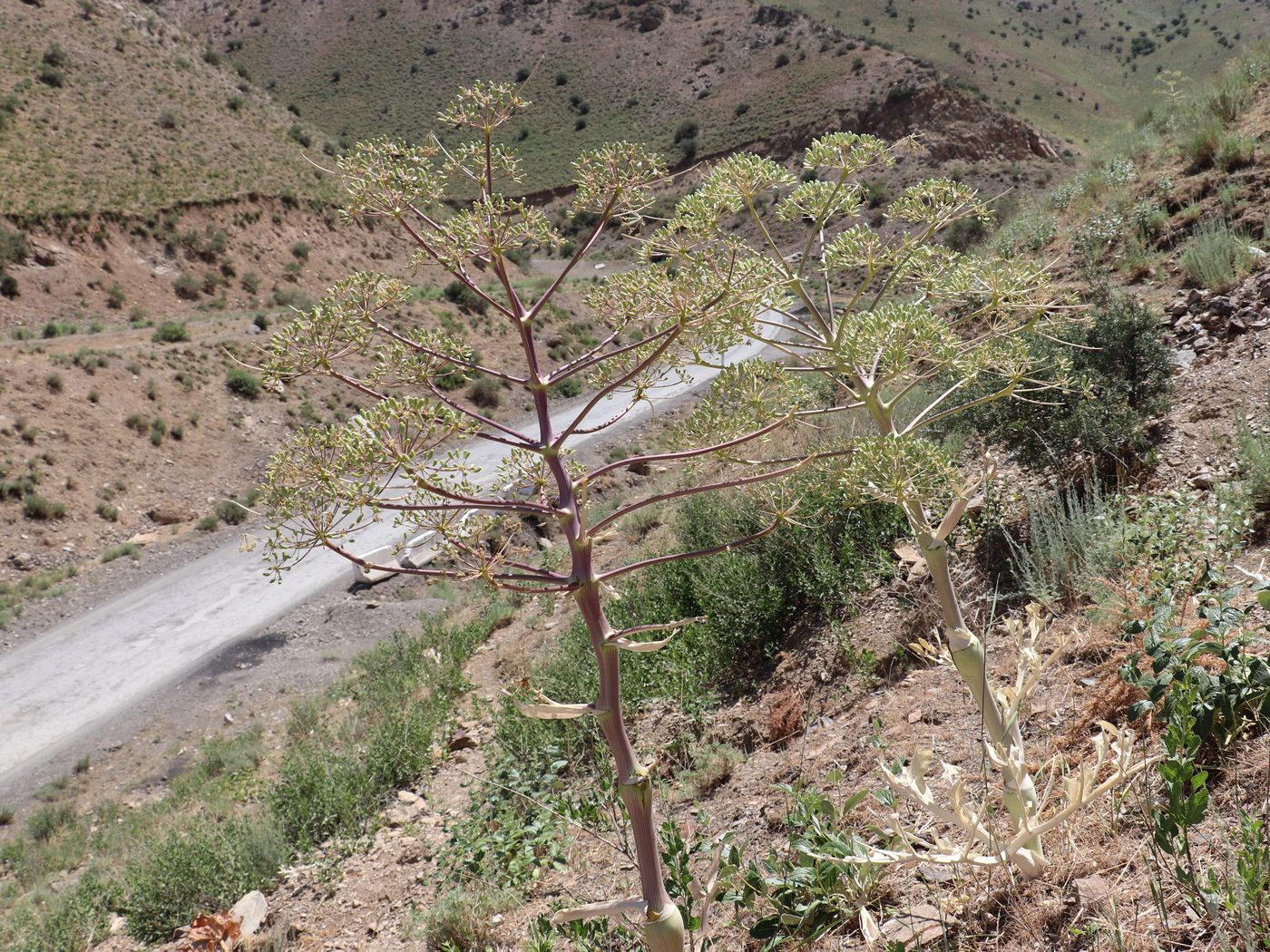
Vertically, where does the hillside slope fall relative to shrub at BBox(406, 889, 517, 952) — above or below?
above

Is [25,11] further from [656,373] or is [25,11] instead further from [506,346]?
[656,373]

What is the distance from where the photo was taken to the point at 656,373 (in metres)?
2.03

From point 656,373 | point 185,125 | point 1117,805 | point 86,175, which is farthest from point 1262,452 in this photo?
point 185,125

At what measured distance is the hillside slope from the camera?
5609cm

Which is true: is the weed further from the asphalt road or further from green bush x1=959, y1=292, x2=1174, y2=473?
green bush x1=959, y1=292, x2=1174, y2=473

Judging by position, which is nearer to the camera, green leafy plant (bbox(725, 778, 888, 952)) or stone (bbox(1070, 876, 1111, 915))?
stone (bbox(1070, 876, 1111, 915))

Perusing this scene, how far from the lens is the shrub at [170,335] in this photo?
69.2 feet

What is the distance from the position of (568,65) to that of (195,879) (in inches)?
2918

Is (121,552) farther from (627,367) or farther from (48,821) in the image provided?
(627,367)

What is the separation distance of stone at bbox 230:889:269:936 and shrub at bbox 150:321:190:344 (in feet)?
67.8

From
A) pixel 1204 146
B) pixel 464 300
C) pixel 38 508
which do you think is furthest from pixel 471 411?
pixel 464 300

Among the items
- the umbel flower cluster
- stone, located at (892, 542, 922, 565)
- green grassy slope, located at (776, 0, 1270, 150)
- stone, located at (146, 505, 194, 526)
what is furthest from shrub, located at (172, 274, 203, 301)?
green grassy slope, located at (776, 0, 1270, 150)

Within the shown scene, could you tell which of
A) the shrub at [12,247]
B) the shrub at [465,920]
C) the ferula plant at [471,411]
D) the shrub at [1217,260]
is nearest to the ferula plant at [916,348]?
the ferula plant at [471,411]

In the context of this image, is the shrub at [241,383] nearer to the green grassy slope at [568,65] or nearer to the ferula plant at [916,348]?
the ferula plant at [916,348]
